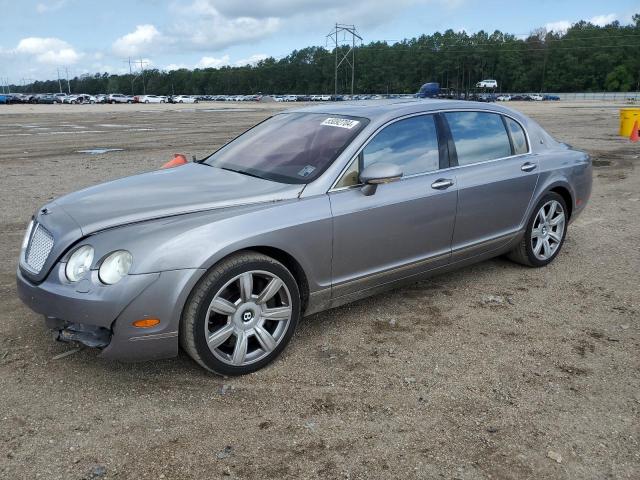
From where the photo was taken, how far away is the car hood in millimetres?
3238

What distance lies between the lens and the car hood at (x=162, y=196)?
324 cm

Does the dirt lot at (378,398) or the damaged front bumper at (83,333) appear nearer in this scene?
the dirt lot at (378,398)

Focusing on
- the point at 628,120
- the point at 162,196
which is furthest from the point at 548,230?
the point at 628,120

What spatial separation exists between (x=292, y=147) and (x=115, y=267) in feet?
5.47

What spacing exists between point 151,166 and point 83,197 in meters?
8.23

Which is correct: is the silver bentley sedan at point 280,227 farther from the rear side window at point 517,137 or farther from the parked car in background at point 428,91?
the parked car in background at point 428,91

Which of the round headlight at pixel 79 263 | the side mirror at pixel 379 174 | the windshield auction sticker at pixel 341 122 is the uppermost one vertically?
the windshield auction sticker at pixel 341 122

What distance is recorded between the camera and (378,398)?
125 inches

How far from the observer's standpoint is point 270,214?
134 inches

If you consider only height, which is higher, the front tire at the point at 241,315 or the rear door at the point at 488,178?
the rear door at the point at 488,178

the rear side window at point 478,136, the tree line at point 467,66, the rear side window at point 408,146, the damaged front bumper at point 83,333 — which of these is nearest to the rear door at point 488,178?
the rear side window at point 478,136

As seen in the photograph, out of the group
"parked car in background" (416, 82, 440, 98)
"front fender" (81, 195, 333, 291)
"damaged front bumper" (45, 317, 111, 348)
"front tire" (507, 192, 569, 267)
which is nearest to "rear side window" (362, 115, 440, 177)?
→ "front fender" (81, 195, 333, 291)

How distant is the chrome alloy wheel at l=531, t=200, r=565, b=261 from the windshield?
217cm

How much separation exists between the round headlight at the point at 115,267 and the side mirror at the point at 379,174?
1.56m
